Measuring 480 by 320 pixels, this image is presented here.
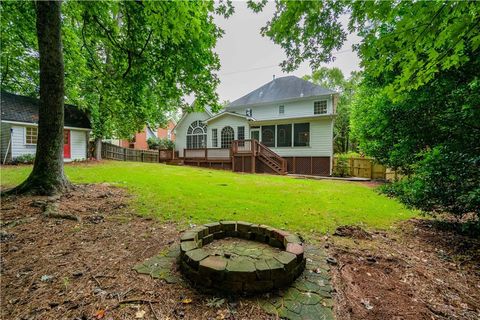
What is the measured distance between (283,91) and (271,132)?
13.8 feet

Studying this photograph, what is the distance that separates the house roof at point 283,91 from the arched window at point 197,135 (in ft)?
12.1

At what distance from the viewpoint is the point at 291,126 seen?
53.8ft

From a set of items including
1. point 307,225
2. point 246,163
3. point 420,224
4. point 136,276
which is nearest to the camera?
point 136,276

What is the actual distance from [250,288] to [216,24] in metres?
6.86

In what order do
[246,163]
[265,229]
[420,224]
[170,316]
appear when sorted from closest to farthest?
[170,316] < [265,229] < [420,224] < [246,163]

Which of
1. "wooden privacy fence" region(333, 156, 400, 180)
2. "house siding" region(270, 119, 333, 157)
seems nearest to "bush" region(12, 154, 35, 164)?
"house siding" region(270, 119, 333, 157)

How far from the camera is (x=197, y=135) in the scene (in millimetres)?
19312

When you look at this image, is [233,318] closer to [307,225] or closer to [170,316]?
[170,316]

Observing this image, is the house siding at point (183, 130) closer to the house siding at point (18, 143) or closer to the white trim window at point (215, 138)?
the white trim window at point (215, 138)

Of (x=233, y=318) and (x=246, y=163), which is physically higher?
(x=246, y=163)

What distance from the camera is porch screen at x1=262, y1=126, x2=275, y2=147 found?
17.1 m

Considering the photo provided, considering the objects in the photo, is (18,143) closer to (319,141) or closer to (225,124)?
(225,124)

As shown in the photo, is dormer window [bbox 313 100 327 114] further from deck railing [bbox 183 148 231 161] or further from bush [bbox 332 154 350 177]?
deck railing [bbox 183 148 231 161]

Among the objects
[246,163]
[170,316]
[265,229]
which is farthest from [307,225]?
[246,163]
